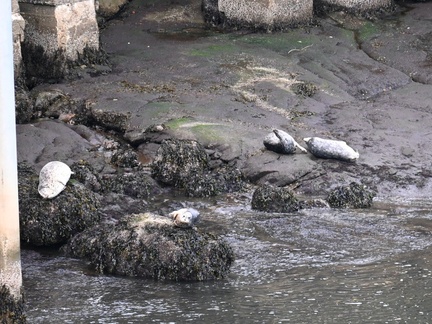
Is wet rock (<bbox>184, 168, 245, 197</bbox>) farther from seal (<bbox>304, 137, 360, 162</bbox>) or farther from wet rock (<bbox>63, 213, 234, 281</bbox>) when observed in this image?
wet rock (<bbox>63, 213, 234, 281</bbox>)

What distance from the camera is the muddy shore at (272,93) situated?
10.4 meters

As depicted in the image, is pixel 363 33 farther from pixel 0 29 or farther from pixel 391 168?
pixel 0 29

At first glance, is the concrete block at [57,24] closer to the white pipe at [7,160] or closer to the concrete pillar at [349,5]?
the concrete pillar at [349,5]

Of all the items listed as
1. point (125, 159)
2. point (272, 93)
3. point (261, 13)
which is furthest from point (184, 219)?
point (261, 13)

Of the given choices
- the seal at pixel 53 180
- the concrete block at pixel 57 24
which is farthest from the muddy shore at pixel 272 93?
the seal at pixel 53 180

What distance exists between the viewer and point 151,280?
7.65 metres

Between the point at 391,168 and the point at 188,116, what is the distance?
92.4 inches

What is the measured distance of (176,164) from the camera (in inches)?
397

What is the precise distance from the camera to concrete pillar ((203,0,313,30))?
1409 centimetres

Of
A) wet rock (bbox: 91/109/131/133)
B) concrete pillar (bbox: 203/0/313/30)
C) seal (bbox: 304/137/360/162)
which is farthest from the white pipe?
concrete pillar (bbox: 203/0/313/30)

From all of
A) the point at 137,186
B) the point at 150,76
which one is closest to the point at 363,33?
the point at 150,76

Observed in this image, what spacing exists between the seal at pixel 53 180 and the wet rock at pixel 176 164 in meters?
1.33

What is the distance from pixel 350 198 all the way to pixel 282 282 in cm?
223

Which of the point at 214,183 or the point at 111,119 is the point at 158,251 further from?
the point at 111,119
